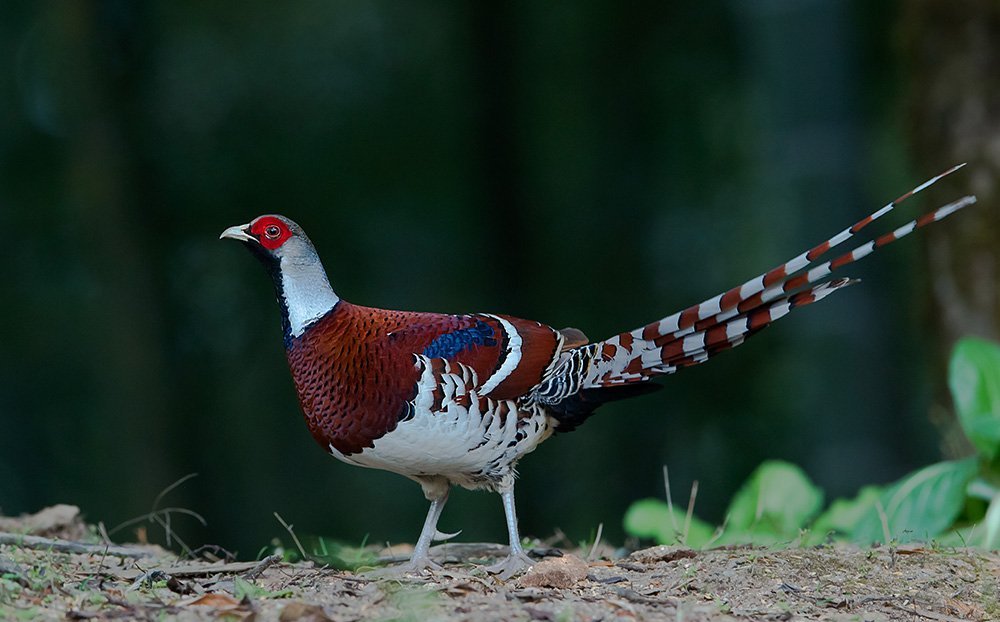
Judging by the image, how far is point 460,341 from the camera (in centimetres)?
412

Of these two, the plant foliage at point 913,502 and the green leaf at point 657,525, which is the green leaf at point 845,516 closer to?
the plant foliage at point 913,502

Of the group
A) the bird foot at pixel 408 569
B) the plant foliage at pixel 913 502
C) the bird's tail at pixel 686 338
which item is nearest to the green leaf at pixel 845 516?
the plant foliage at pixel 913 502

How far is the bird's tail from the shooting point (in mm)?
4023

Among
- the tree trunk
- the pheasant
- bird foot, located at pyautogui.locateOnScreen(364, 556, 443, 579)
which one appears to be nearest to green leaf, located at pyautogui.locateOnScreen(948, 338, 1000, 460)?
the tree trunk

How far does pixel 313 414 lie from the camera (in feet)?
13.1

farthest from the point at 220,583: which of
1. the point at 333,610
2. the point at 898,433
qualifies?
the point at 898,433

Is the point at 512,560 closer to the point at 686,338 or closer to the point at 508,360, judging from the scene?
the point at 508,360

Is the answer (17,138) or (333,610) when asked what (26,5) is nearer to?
(17,138)

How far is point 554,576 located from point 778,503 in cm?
223

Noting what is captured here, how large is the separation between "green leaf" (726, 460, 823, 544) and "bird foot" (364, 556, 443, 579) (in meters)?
1.80

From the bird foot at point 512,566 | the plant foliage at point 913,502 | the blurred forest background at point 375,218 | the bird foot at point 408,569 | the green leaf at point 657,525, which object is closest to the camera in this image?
the bird foot at point 408,569

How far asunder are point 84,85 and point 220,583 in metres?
5.98

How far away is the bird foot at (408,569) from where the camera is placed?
3.73 meters

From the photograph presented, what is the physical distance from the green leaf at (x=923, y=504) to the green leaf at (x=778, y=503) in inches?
10.3
